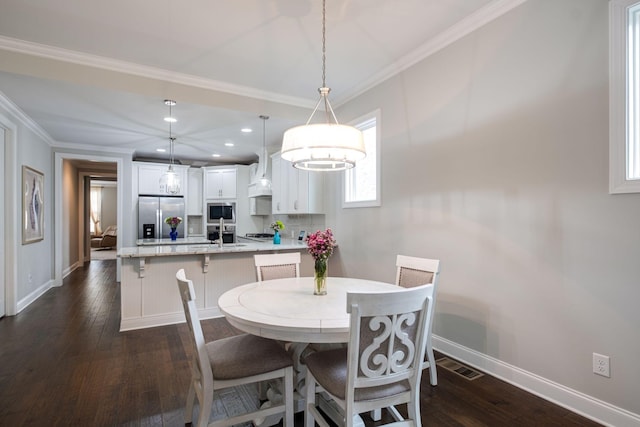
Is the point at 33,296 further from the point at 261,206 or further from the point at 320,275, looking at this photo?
the point at 320,275

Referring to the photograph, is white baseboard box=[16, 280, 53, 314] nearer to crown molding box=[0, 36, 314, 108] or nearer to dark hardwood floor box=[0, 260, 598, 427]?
dark hardwood floor box=[0, 260, 598, 427]

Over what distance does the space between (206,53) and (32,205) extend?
3.68m

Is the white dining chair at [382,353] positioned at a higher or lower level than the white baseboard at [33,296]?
higher

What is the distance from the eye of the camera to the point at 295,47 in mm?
2990

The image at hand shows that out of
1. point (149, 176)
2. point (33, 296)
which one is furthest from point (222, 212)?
point (33, 296)

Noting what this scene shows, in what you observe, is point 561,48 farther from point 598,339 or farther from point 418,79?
point 598,339

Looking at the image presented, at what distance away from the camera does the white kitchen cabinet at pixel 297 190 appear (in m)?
4.73

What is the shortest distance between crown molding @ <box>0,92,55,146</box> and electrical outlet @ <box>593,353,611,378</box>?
5685mm

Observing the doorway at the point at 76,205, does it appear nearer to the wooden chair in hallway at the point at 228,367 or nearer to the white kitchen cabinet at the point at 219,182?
the white kitchen cabinet at the point at 219,182

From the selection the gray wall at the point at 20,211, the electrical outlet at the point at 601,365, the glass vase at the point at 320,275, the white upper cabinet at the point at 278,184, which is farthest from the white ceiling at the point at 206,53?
the electrical outlet at the point at 601,365

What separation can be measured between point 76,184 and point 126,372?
24.4 ft

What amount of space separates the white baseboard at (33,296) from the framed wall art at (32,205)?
77 cm

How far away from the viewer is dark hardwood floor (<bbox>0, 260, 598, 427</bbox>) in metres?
1.96

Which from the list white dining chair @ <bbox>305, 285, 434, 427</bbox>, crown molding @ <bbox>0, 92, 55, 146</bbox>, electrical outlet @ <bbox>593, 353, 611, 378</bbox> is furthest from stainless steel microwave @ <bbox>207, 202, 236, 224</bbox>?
electrical outlet @ <bbox>593, 353, 611, 378</bbox>
